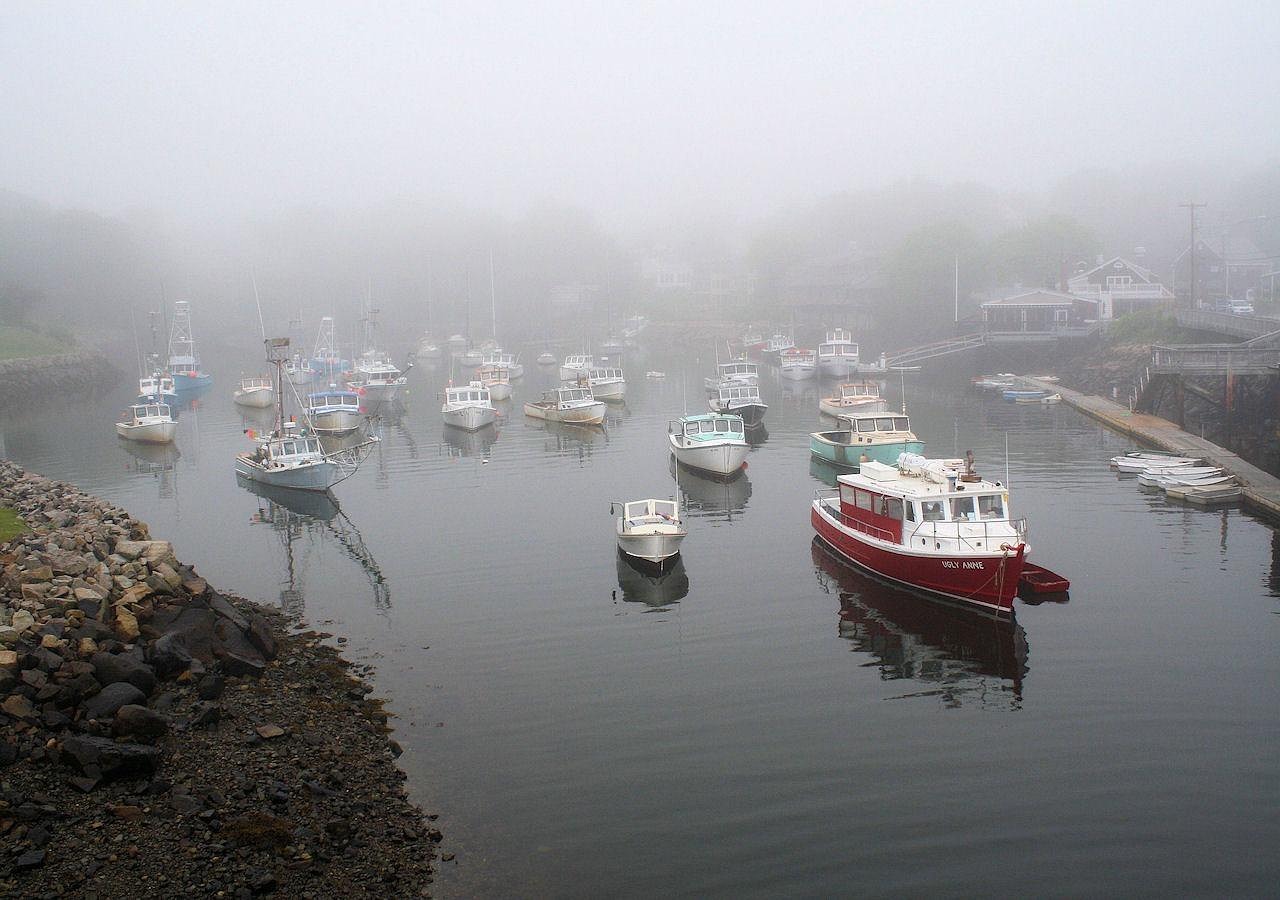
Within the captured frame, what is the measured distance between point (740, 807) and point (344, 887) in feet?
21.7

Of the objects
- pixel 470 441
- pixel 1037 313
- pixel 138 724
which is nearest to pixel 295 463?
pixel 470 441

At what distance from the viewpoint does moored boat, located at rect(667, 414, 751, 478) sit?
48469 mm

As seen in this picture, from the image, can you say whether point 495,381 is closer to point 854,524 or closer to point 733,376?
point 733,376

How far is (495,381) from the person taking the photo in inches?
3654

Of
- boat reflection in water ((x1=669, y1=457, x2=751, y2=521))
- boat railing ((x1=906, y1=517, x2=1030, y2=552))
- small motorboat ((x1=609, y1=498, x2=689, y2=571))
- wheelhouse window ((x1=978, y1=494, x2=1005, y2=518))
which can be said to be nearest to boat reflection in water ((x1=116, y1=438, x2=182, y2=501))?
boat reflection in water ((x1=669, y1=457, x2=751, y2=521))

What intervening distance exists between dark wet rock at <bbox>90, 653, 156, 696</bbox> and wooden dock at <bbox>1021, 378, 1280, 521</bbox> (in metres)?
36.3

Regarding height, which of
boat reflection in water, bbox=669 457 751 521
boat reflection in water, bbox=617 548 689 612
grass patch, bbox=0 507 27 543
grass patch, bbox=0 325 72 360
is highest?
grass patch, bbox=0 325 72 360

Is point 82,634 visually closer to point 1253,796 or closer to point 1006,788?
point 1006,788

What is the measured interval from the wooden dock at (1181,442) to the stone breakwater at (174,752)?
33368 millimetres

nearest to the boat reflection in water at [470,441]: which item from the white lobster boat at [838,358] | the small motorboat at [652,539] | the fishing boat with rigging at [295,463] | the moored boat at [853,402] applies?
the fishing boat with rigging at [295,463]

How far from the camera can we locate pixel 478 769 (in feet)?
62.8

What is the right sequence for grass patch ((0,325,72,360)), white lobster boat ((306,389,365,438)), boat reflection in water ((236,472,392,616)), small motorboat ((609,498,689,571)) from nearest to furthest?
small motorboat ((609,498,689,571)) < boat reflection in water ((236,472,392,616)) < white lobster boat ((306,389,365,438)) < grass patch ((0,325,72,360))

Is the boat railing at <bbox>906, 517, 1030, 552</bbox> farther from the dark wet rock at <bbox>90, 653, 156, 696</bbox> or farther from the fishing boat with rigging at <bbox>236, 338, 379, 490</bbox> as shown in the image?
the fishing boat with rigging at <bbox>236, 338, 379, 490</bbox>

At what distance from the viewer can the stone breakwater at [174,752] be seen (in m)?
14.1
